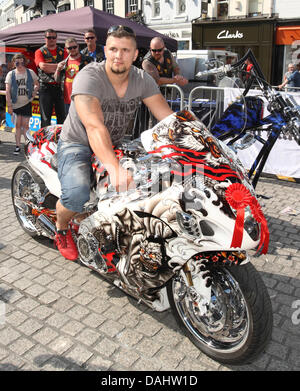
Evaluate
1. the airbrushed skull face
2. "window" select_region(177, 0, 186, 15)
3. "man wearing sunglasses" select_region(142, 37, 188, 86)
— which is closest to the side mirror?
the airbrushed skull face

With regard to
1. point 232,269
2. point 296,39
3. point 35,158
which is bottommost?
point 232,269

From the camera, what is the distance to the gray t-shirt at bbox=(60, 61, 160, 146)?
9.61 feet

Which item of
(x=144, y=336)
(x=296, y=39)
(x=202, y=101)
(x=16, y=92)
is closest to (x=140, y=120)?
(x=202, y=101)

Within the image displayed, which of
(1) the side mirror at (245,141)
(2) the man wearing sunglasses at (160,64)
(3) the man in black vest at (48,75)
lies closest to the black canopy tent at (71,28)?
(3) the man in black vest at (48,75)

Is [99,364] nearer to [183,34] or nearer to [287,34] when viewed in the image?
[287,34]

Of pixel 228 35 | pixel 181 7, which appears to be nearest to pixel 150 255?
pixel 228 35

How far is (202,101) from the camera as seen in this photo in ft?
25.7

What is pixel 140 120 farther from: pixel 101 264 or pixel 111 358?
pixel 111 358

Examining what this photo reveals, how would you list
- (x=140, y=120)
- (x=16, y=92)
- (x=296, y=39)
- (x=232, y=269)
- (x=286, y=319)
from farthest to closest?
(x=296, y=39) → (x=16, y=92) → (x=140, y=120) → (x=286, y=319) → (x=232, y=269)

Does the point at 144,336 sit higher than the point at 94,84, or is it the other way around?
the point at 94,84

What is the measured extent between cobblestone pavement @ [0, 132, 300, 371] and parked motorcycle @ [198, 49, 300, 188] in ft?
4.06

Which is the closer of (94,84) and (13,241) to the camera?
(94,84)

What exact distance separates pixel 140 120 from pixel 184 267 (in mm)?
5073

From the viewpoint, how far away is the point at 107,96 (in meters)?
3.04
